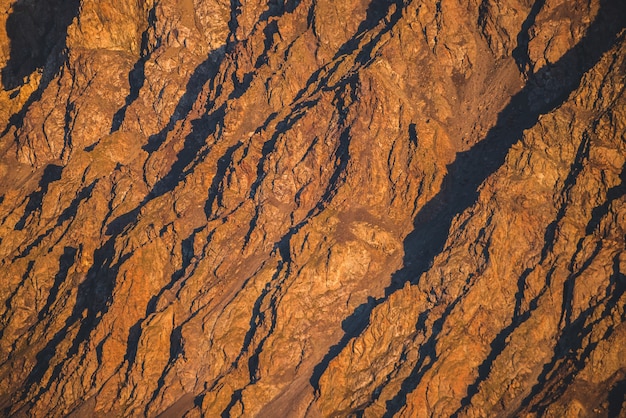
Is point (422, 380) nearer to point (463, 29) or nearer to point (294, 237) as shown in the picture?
point (294, 237)

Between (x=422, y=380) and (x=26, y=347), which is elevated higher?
(x=26, y=347)

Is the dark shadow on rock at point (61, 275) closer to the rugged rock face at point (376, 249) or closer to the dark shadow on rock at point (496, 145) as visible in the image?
the rugged rock face at point (376, 249)

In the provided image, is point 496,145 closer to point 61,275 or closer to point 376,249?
point 376,249

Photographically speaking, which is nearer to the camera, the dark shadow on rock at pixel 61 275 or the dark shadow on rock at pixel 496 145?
the dark shadow on rock at pixel 496 145

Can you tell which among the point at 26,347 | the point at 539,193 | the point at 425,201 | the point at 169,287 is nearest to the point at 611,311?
the point at 539,193

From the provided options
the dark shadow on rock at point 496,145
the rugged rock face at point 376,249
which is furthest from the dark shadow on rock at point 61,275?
the dark shadow on rock at point 496,145

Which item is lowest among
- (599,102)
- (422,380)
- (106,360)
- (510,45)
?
(422,380)

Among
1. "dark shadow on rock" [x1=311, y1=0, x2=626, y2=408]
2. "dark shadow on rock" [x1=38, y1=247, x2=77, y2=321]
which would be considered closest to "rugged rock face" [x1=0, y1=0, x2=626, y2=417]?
"dark shadow on rock" [x1=311, y1=0, x2=626, y2=408]

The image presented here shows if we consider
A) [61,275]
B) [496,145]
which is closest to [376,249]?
[496,145]
